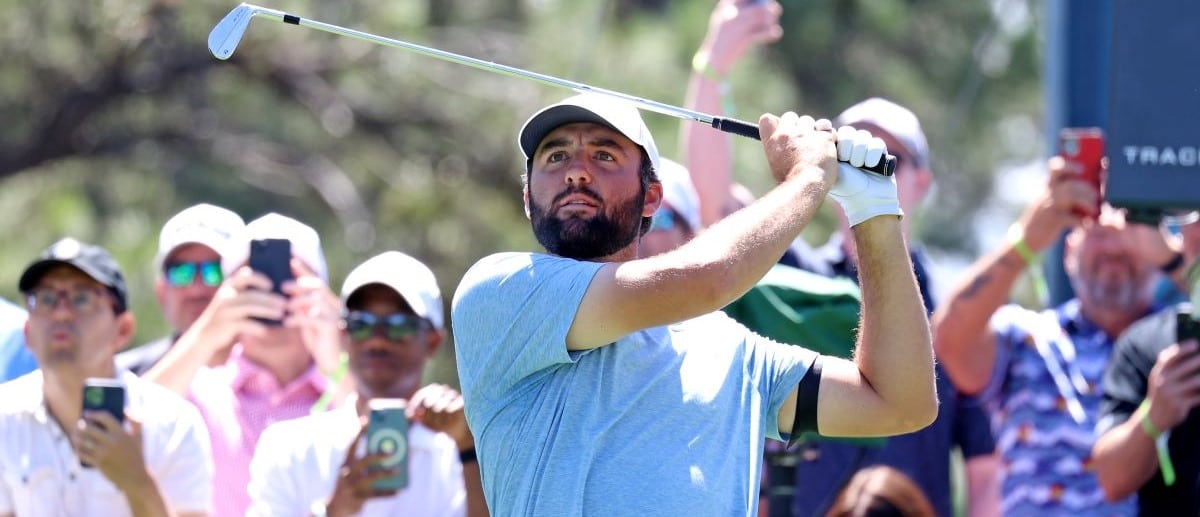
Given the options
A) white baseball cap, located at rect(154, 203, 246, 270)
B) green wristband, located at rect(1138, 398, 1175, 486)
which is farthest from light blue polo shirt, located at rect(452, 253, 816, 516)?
white baseball cap, located at rect(154, 203, 246, 270)

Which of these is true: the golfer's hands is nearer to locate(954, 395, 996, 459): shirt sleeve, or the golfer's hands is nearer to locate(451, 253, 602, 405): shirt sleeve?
locate(451, 253, 602, 405): shirt sleeve

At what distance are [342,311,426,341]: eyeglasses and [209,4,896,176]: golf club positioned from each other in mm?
1395

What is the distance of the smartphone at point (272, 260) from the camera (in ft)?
19.5

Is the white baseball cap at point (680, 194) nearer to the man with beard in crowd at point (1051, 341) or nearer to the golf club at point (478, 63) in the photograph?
the man with beard in crowd at point (1051, 341)

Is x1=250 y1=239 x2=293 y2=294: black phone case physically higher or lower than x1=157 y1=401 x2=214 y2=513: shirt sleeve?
higher

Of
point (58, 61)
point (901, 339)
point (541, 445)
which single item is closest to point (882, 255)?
point (901, 339)

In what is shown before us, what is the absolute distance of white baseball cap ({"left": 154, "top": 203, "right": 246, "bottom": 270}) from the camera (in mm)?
6270

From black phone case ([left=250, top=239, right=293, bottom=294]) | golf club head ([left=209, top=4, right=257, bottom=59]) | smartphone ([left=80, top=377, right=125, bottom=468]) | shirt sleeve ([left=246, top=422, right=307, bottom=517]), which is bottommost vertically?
shirt sleeve ([left=246, top=422, right=307, bottom=517])

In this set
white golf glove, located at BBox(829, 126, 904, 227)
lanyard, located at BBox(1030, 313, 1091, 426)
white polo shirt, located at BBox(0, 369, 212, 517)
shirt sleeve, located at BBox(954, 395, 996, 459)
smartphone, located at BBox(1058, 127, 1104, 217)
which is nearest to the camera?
white golf glove, located at BBox(829, 126, 904, 227)

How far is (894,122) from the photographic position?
609cm

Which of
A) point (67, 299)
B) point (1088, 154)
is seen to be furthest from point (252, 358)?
point (1088, 154)

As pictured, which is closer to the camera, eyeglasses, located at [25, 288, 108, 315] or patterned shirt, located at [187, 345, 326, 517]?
eyeglasses, located at [25, 288, 108, 315]

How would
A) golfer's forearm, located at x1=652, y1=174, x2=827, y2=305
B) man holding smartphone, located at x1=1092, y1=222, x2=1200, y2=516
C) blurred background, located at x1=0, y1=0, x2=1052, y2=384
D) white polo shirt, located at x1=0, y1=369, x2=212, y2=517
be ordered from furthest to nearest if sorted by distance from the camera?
blurred background, located at x1=0, y1=0, x2=1052, y2=384 < man holding smartphone, located at x1=1092, y1=222, x2=1200, y2=516 < white polo shirt, located at x1=0, y1=369, x2=212, y2=517 < golfer's forearm, located at x1=652, y1=174, x2=827, y2=305

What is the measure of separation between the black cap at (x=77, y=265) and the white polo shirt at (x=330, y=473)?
74cm
